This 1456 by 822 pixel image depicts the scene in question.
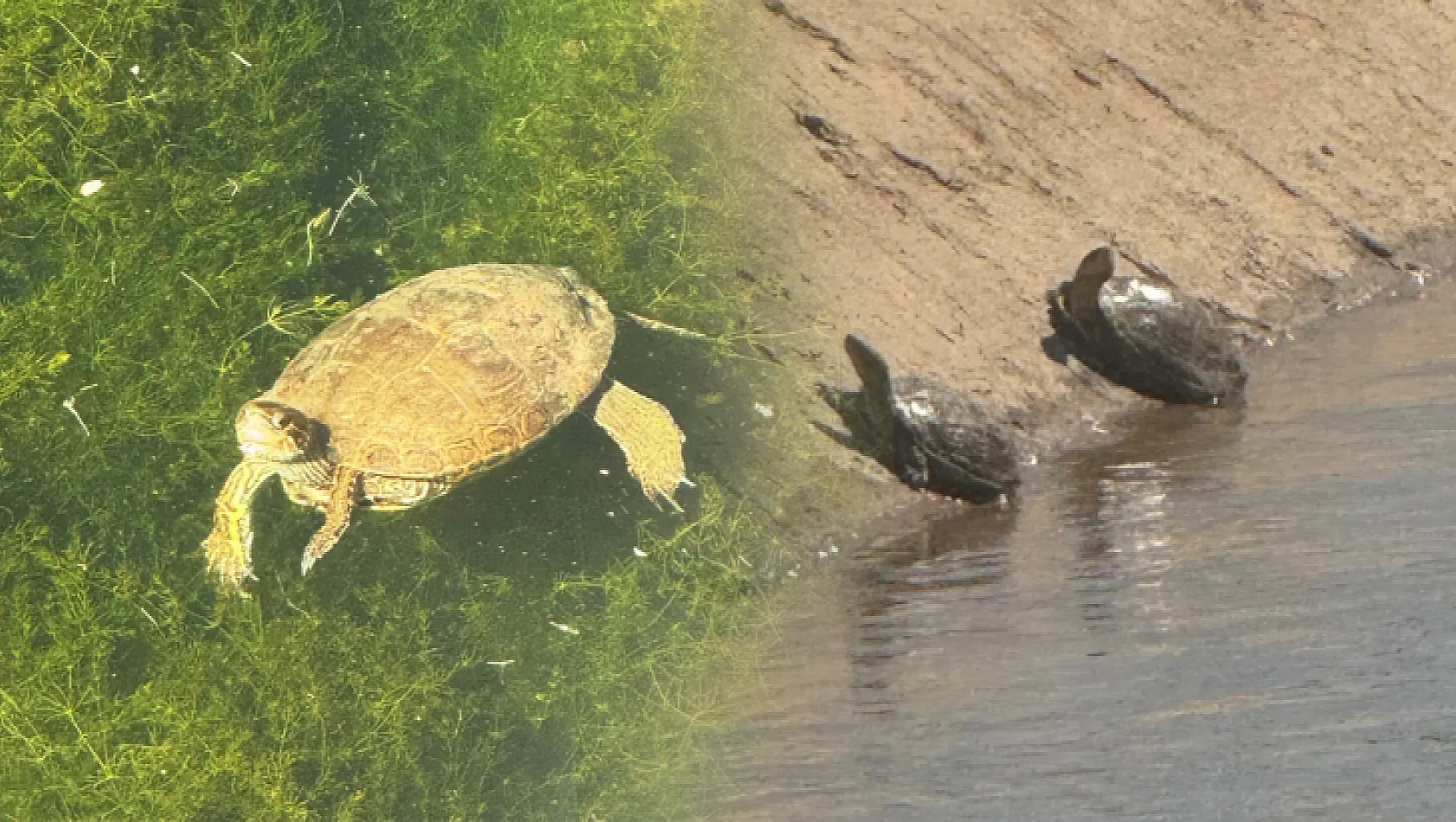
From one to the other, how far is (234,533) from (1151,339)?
3.92 meters

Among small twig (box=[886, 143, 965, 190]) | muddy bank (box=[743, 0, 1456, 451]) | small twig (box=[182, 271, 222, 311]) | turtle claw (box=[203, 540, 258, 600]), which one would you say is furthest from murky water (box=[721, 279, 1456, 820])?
small twig (box=[182, 271, 222, 311])

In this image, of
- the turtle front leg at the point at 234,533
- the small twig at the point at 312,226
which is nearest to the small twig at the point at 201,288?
the small twig at the point at 312,226

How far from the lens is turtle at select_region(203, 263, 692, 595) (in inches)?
222

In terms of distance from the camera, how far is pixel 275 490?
19.6 ft

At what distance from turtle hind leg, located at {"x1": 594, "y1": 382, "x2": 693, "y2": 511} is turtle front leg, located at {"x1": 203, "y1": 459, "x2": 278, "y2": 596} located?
1.31 metres

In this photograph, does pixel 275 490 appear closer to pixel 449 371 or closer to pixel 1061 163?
pixel 449 371

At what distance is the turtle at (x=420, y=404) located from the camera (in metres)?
5.64

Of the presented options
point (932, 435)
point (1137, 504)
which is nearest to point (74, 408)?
point (932, 435)

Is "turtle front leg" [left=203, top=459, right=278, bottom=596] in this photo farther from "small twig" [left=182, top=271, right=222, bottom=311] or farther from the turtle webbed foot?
"small twig" [left=182, top=271, right=222, bottom=311]

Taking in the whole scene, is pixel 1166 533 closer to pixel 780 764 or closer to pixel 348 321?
pixel 780 764

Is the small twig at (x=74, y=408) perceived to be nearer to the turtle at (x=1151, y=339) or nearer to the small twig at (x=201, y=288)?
the small twig at (x=201, y=288)

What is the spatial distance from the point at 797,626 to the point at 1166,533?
4.94ft

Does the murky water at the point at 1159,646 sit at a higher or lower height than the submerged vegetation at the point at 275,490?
higher

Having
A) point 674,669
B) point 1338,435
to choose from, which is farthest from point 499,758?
point 1338,435
